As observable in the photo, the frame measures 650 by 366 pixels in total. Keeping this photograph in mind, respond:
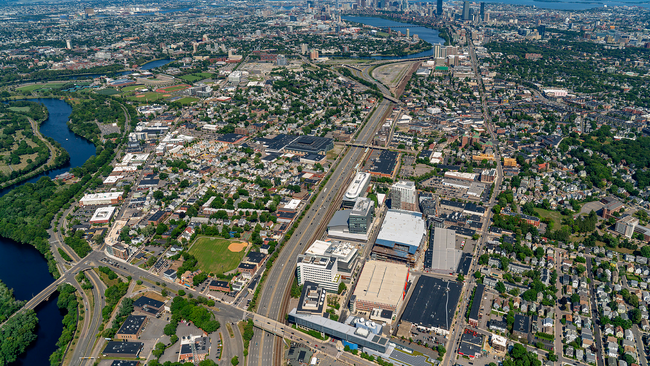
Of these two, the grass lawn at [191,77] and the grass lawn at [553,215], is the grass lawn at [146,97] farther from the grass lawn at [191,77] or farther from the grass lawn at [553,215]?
the grass lawn at [553,215]

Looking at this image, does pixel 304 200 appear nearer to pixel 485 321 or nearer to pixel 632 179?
pixel 485 321

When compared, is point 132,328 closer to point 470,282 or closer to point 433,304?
point 433,304

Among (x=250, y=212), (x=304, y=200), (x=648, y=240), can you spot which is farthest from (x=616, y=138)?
(x=250, y=212)

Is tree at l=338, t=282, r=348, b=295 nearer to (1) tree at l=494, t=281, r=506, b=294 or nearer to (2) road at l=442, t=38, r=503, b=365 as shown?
(2) road at l=442, t=38, r=503, b=365

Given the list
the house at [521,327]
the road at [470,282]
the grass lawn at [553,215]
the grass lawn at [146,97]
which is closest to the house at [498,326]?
the house at [521,327]

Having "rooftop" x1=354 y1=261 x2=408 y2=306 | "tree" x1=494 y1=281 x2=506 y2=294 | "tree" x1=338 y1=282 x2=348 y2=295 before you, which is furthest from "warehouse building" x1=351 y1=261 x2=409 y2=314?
"tree" x1=494 y1=281 x2=506 y2=294

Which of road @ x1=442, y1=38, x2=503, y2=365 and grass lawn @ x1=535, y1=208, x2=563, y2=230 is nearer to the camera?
road @ x1=442, y1=38, x2=503, y2=365
